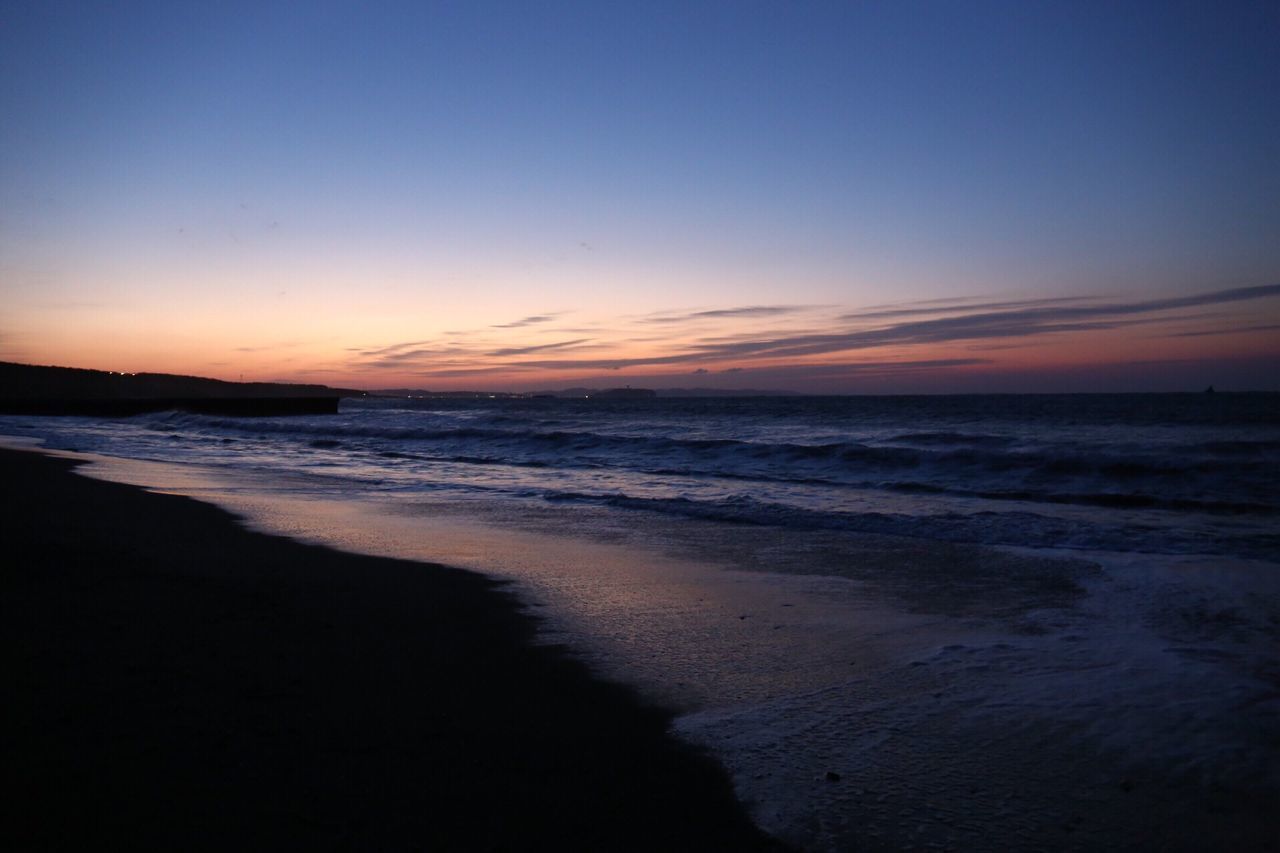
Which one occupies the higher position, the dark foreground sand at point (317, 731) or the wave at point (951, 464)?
the dark foreground sand at point (317, 731)

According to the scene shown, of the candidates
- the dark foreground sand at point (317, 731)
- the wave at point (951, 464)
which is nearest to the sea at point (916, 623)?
the wave at point (951, 464)

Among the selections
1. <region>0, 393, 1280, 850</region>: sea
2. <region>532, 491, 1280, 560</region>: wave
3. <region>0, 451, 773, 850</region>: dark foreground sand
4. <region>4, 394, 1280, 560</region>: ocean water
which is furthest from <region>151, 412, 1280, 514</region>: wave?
<region>0, 451, 773, 850</region>: dark foreground sand

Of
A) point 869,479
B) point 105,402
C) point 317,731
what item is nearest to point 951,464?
point 869,479

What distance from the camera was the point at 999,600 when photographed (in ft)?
21.1

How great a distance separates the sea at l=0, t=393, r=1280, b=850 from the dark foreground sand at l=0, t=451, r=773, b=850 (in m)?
0.40

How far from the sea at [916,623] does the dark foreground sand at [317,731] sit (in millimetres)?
402

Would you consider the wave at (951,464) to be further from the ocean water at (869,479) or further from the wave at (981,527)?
the wave at (981,527)

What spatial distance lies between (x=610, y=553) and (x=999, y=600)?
3764 mm

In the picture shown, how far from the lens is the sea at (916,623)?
3086 millimetres

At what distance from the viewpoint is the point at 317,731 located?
334 centimetres

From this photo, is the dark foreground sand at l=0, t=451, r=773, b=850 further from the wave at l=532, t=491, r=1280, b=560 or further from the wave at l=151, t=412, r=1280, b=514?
the wave at l=151, t=412, r=1280, b=514

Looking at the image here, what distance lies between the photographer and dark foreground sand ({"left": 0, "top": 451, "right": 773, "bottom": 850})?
8.57ft

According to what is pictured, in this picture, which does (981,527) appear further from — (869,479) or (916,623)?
(869,479)

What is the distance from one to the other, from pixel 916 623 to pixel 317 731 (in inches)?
160
